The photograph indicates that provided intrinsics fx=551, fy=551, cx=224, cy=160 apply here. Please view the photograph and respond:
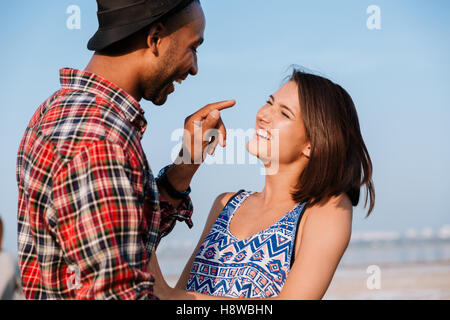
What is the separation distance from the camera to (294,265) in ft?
9.27

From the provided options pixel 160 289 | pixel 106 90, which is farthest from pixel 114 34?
pixel 160 289

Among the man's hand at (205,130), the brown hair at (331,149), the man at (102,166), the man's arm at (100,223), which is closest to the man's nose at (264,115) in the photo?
the brown hair at (331,149)

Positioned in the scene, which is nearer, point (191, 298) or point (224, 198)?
point (191, 298)

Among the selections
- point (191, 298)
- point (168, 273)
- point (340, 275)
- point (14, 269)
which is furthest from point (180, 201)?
point (168, 273)

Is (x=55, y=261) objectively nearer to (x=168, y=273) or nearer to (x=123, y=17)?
(x=123, y=17)

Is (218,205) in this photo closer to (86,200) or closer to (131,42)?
(131,42)

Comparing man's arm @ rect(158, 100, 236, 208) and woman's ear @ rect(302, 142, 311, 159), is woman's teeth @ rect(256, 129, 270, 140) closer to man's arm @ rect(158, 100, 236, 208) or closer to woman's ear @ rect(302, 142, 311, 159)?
woman's ear @ rect(302, 142, 311, 159)

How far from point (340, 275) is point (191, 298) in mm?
14404

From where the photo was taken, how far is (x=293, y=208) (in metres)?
3.22

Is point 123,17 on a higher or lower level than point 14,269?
higher

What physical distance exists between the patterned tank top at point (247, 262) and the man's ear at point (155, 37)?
1.29 m

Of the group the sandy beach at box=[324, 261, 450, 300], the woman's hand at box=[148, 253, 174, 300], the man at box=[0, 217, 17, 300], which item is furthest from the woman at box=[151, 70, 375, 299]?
the sandy beach at box=[324, 261, 450, 300]
